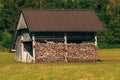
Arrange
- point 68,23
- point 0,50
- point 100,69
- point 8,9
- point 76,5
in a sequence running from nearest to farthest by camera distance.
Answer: point 100,69 < point 68,23 < point 0,50 < point 8,9 < point 76,5

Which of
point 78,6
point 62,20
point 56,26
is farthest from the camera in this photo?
point 78,6

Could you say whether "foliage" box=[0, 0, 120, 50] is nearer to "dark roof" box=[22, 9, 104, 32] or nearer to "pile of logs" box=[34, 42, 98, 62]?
"dark roof" box=[22, 9, 104, 32]

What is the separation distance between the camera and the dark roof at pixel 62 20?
58.4 metres

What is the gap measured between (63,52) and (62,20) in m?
4.26

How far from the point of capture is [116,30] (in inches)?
4528

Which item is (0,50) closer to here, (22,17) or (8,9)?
(8,9)

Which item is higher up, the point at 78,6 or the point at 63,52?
the point at 78,6

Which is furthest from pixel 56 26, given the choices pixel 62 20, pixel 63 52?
pixel 63 52

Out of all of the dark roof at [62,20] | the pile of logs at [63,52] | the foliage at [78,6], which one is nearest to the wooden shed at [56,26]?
the dark roof at [62,20]

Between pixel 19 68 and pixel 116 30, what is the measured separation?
78105mm

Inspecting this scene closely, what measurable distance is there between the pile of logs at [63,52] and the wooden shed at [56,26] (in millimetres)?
723

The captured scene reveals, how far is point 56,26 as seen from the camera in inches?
2315

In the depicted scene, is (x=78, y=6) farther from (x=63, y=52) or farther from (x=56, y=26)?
(x=63, y=52)

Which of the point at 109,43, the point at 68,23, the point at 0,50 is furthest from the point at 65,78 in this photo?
the point at 109,43
